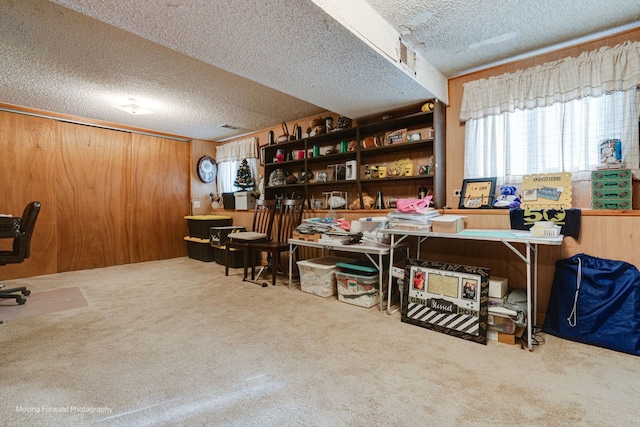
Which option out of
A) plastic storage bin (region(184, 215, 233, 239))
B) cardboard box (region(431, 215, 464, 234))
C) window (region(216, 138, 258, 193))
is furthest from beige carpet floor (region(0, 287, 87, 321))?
cardboard box (region(431, 215, 464, 234))

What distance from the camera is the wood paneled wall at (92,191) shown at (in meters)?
3.90

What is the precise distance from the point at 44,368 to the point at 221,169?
179 inches

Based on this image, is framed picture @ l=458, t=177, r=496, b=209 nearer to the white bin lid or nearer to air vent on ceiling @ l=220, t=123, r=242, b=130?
the white bin lid

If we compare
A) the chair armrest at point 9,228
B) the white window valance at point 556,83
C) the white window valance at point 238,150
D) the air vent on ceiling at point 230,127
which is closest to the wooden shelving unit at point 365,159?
the white window valance at point 556,83

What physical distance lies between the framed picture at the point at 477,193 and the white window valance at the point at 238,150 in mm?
3443

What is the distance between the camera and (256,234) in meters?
3.88

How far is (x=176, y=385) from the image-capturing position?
154cm

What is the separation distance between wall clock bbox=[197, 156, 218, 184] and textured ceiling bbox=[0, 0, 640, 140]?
226cm

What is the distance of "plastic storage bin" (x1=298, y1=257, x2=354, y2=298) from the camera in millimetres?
3037

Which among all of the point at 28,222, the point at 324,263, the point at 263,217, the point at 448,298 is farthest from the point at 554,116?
the point at 28,222

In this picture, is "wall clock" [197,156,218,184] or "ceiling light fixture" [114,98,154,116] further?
"wall clock" [197,156,218,184]

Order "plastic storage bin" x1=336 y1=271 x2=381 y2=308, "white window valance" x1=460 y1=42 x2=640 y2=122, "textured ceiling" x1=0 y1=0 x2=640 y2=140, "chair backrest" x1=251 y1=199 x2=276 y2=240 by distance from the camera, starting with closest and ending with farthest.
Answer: "textured ceiling" x1=0 y1=0 x2=640 y2=140 → "white window valance" x1=460 y1=42 x2=640 y2=122 → "plastic storage bin" x1=336 y1=271 x2=381 y2=308 → "chair backrest" x1=251 y1=199 x2=276 y2=240

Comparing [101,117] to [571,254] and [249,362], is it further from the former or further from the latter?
[571,254]

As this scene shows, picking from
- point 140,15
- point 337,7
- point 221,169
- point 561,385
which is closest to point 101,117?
point 221,169
